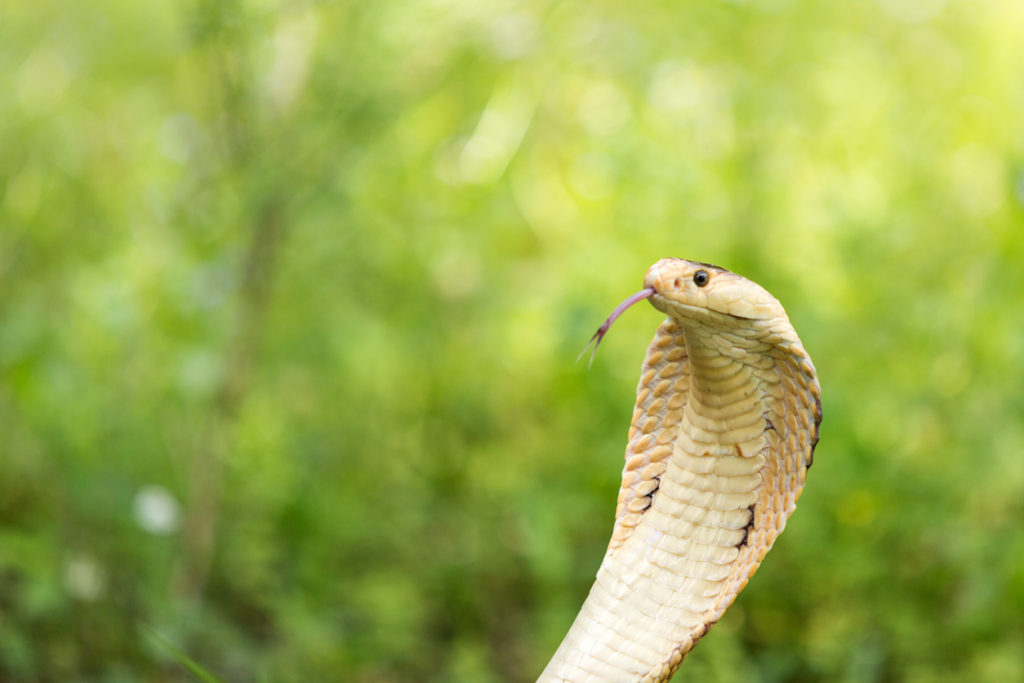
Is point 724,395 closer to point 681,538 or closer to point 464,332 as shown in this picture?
point 681,538

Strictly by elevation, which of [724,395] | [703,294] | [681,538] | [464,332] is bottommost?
[464,332]

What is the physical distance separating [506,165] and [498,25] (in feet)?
1.94

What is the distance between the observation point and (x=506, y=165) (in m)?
3.13

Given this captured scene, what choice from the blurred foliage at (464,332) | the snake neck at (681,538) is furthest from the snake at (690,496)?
the blurred foliage at (464,332)

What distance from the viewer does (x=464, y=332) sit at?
301cm

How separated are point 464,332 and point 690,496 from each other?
6.50 ft

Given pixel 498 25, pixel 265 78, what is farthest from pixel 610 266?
pixel 265 78

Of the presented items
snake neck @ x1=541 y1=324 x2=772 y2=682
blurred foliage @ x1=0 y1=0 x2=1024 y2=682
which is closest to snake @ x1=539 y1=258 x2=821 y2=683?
snake neck @ x1=541 y1=324 x2=772 y2=682

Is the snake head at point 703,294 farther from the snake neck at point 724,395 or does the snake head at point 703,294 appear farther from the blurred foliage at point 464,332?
the blurred foliage at point 464,332

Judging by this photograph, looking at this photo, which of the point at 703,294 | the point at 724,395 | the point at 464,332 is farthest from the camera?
the point at 464,332

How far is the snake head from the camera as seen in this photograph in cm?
85

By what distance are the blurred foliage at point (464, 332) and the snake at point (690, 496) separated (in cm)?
89

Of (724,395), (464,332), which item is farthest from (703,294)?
(464,332)

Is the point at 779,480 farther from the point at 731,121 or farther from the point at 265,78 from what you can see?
the point at 731,121
